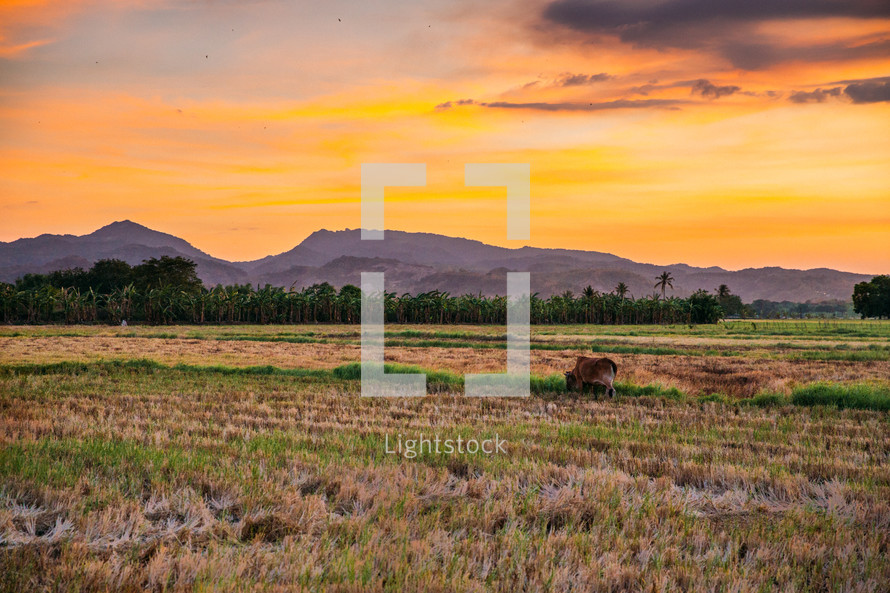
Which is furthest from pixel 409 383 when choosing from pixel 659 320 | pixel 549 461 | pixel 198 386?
pixel 659 320

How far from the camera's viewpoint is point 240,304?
8481 centimetres

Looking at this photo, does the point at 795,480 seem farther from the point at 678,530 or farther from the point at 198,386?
the point at 198,386

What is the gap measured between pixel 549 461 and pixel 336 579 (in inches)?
170

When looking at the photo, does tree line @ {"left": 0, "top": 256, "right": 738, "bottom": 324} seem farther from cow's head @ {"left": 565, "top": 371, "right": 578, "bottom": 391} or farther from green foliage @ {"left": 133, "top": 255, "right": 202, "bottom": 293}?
cow's head @ {"left": 565, "top": 371, "right": 578, "bottom": 391}

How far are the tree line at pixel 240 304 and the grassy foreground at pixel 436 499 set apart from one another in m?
75.1

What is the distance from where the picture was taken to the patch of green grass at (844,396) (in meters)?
13.6

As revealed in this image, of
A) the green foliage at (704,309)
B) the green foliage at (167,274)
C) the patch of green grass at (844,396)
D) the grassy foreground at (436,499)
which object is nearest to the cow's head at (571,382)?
the grassy foreground at (436,499)

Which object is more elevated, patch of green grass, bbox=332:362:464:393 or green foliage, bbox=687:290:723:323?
green foliage, bbox=687:290:723:323

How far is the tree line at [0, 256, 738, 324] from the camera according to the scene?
79438 mm

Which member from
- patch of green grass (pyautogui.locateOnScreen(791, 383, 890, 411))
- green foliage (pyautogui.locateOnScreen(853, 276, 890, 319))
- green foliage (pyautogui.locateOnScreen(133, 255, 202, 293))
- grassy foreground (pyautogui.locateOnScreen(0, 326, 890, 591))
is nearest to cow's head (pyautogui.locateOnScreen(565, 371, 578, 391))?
grassy foreground (pyautogui.locateOnScreen(0, 326, 890, 591))

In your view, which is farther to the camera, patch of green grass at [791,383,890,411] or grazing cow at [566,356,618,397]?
grazing cow at [566,356,618,397]

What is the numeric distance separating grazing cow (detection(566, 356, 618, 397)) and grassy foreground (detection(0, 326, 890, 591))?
2126mm

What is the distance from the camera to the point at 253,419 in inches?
435

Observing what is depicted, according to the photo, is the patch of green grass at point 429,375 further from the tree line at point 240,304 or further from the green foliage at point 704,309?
the green foliage at point 704,309
